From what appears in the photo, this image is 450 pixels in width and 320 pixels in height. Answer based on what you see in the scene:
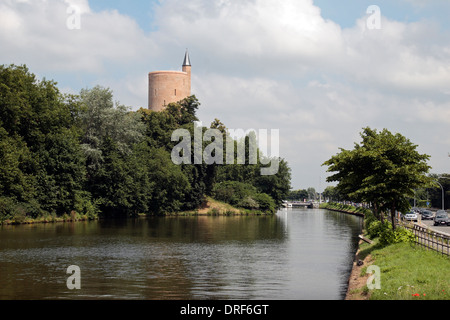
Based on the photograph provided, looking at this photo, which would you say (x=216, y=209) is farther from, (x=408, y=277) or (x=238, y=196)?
(x=408, y=277)

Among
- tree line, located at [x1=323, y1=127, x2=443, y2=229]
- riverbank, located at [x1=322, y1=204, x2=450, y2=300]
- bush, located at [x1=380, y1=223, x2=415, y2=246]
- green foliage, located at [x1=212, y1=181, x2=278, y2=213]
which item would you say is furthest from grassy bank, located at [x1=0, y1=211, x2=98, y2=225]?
riverbank, located at [x1=322, y1=204, x2=450, y2=300]

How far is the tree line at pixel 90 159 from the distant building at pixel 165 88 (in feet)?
84.0

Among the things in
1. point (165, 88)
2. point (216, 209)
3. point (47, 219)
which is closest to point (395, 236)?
point (47, 219)

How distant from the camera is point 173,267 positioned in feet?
97.3

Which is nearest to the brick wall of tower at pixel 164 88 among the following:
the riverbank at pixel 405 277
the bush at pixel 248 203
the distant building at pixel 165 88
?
the distant building at pixel 165 88

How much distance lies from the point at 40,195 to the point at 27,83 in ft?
43.5

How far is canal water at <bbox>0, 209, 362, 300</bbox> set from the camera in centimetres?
2234

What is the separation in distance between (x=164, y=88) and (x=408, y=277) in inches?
4702

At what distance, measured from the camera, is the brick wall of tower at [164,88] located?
135 meters

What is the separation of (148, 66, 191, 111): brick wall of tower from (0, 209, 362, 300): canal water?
89538 millimetres

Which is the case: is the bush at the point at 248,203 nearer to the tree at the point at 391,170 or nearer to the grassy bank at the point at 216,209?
the grassy bank at the point at 216,209

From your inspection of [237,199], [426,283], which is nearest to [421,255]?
[426,283]

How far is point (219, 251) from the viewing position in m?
37.9

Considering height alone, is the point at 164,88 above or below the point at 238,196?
above
